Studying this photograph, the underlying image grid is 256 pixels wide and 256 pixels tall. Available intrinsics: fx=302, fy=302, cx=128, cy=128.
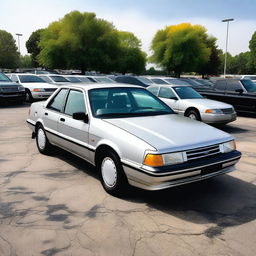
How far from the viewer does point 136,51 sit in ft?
172

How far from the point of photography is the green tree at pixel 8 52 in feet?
201

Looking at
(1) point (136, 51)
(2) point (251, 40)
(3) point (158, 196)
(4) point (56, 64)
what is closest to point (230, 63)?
(2) point (251, 40)

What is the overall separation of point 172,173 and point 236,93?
9908mm

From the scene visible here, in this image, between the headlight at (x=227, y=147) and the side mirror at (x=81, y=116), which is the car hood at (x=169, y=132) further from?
the side mirror at (x=81, y=116)

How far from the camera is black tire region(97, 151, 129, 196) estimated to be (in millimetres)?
3932

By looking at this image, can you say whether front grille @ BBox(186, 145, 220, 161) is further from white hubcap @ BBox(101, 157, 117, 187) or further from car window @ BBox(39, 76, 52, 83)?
car window @ BBox(39, 76, 52, 83)

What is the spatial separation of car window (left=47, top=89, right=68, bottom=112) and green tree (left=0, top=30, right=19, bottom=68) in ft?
200

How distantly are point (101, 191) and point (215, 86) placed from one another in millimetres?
10282

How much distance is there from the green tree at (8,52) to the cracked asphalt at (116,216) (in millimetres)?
61841

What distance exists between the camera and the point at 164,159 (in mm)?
3584

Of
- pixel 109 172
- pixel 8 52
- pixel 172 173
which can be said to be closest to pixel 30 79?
pixel 109 172

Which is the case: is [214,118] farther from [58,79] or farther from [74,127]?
[58,79]

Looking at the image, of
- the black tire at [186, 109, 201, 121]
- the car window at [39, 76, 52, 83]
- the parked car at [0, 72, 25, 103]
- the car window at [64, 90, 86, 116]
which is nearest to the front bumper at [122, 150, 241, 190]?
the car window at [64, 90, 86, 116]

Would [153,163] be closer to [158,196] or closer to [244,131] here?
[158,196]
